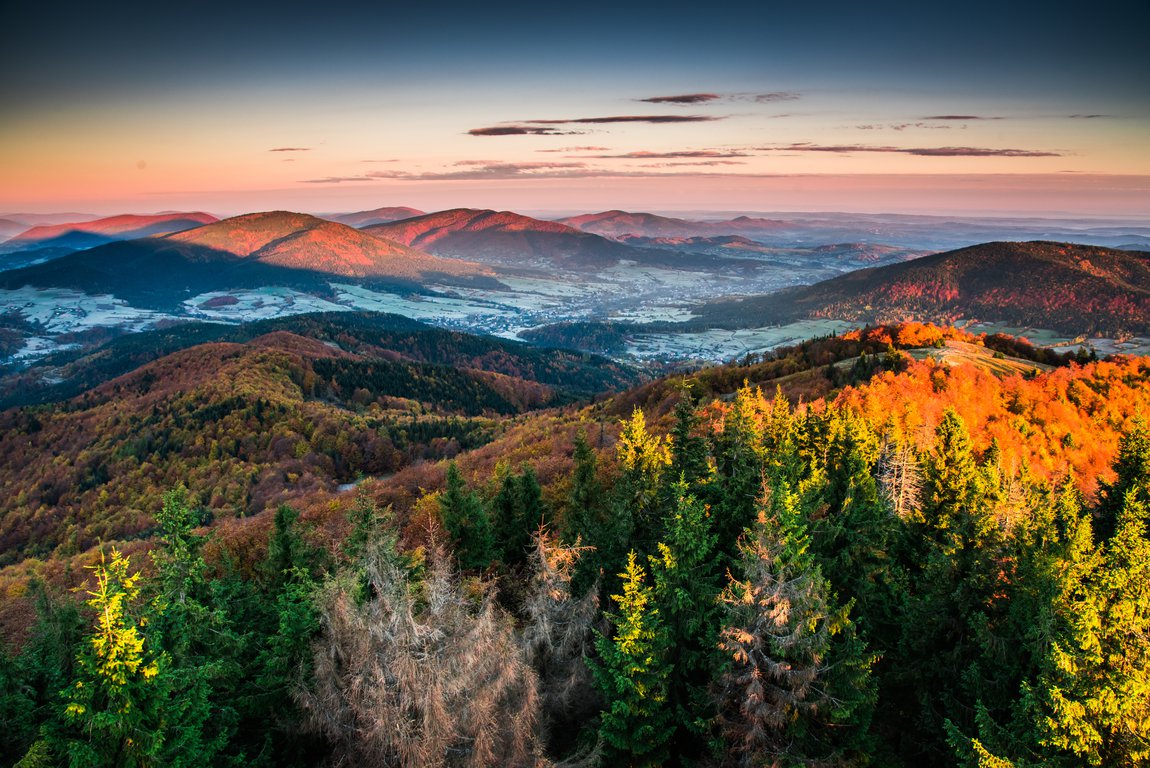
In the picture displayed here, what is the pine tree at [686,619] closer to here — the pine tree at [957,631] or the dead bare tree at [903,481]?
the pine tree at [957,631]

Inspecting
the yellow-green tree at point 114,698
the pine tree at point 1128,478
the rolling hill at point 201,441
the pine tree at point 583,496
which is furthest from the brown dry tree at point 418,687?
the rolling hill at point 201,441

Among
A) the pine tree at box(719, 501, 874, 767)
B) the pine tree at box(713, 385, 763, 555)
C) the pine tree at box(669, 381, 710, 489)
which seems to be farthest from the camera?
the pine tree at box(669, 381, 710, 489)

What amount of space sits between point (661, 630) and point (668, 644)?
0.79 m

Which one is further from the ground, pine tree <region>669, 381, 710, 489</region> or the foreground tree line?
pine tree <region>669, 381, 710, 489</region>

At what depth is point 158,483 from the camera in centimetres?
8225

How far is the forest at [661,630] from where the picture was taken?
16875 millimetres

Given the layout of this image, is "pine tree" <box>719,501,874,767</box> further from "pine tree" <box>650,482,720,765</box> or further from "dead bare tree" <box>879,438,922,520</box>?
"dead bare tree" <box>879,438,922,520</box>

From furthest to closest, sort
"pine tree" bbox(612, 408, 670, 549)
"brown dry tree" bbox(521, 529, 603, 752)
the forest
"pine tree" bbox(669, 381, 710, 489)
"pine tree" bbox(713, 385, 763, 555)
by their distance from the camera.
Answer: "pine tree" bbox(669, 381, 710, 489)
"pine tree" bbox(612, 408, 670, 549)
"pine tree" bbox(713, 385, 763, 555)
"brown dry tree" bbox(521, 529, 603, 752)
the forest

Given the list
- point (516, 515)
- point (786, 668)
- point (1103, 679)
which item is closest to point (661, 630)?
point (786, 668)

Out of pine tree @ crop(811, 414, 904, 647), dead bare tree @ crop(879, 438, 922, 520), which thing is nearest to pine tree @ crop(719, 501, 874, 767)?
pine tree @ crop(811, 414, 904, 647)

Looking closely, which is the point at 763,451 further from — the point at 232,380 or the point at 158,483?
the point at 232,380

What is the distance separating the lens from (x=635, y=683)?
22047 millimetres

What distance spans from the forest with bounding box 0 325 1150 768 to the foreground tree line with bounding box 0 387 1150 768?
0.11 metres

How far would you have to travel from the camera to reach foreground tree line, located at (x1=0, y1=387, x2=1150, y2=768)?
16609mm
